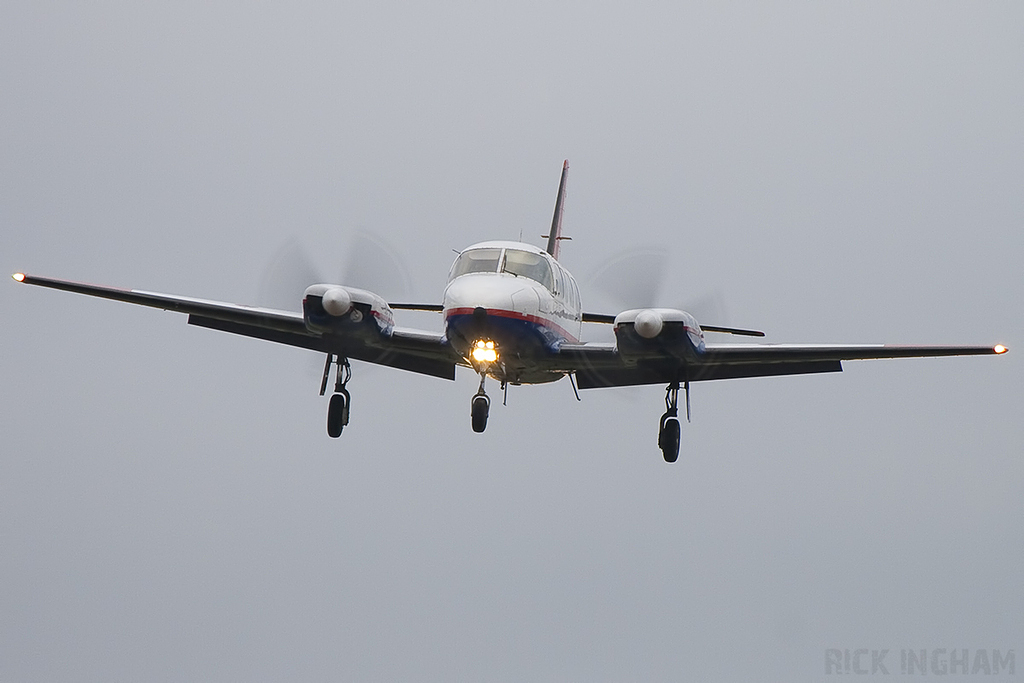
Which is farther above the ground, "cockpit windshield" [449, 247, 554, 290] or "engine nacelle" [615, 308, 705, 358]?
"cockpit windshield" [449, 247, 554, 290]

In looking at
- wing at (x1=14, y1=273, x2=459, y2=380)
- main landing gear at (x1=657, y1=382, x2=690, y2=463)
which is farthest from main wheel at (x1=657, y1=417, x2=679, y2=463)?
wing at (x1=14, y1=273, x2=459, y2=380)

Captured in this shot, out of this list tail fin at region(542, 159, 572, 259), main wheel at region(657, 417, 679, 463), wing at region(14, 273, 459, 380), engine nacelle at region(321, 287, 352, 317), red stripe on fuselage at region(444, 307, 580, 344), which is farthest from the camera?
tail fin at region(542, 159, 572, 259)

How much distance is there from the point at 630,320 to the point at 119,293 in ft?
28.5

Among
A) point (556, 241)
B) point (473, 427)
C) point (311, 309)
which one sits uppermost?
point (556, 241)

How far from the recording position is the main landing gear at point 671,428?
68.9 ft

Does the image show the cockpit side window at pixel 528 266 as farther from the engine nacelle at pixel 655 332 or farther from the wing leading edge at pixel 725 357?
the engine nacelle at pixel 655 332

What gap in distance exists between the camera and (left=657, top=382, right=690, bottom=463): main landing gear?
21000mm

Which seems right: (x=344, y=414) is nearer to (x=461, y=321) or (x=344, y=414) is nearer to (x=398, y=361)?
(x=398, y=361)

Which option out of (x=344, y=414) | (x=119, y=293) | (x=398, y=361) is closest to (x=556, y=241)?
(x=398, y=361)

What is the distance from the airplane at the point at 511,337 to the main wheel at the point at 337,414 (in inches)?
0.7

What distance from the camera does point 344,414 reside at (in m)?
21.4

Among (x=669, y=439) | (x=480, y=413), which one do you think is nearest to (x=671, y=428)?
(x=669, y=439)

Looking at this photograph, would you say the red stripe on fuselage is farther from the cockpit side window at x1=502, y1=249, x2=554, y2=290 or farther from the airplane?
the cockpit side window at x1=502, y1=249, x2=554, y2=290

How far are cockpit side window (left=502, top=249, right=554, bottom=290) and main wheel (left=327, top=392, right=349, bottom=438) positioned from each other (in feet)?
13.9
